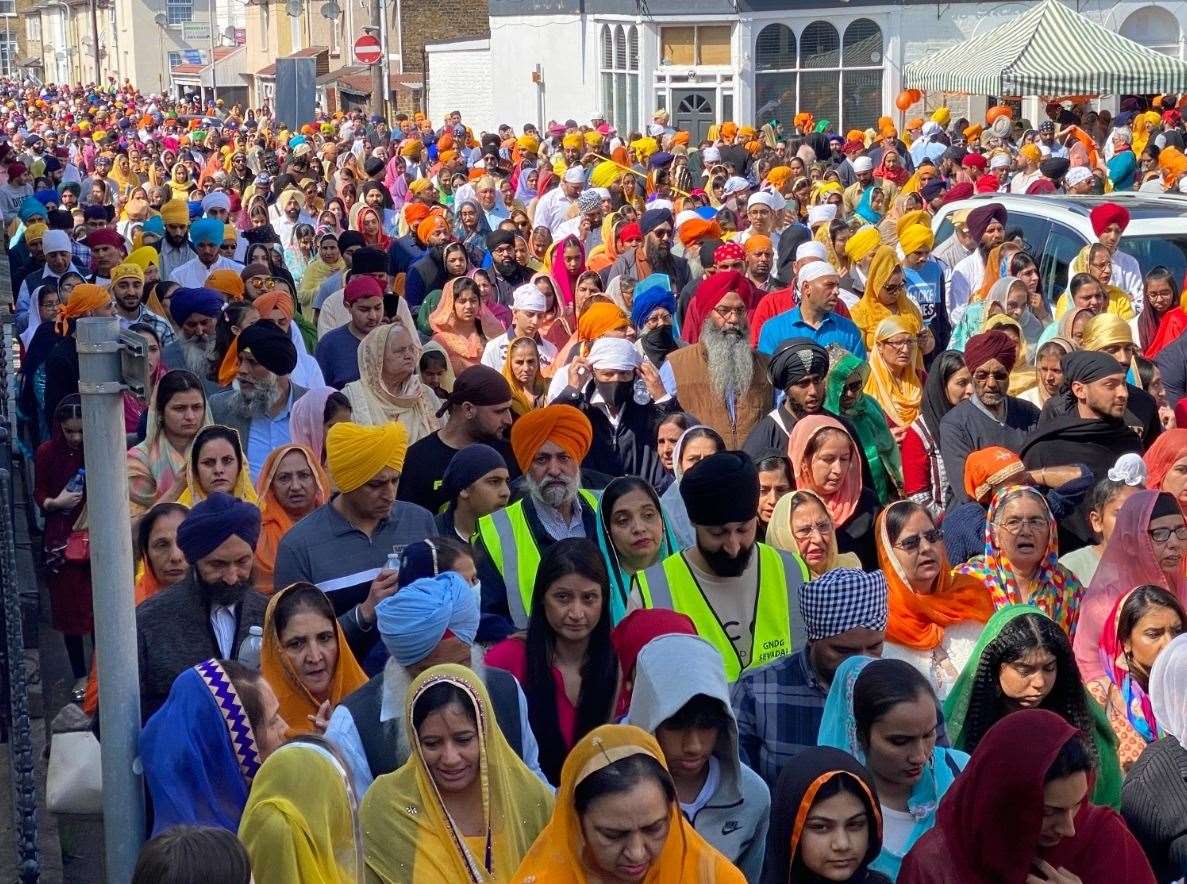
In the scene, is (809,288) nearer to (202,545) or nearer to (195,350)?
(195,350)

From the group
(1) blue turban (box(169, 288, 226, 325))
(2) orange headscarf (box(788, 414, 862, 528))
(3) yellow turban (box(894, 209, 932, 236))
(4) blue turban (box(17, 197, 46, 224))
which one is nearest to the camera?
(2) orange headscarf (box(788, 414, 862, 528))

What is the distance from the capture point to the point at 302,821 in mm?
4082

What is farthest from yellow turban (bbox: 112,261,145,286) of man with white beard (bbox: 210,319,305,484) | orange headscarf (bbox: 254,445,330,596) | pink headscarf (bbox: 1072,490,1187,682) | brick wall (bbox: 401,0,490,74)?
brick wall (bbox: 401,0,490,74)

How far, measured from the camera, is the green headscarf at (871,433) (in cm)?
845

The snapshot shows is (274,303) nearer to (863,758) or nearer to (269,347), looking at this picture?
(269,347)

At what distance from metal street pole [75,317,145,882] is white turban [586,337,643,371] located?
4.44 metres

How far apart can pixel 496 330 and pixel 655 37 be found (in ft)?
92.3

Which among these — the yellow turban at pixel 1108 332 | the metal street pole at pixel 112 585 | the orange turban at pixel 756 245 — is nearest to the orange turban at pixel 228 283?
the orange turban at pixel 756 245

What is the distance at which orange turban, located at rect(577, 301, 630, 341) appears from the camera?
10.0 meters

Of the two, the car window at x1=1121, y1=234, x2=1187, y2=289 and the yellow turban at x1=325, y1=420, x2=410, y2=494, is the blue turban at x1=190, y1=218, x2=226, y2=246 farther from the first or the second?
the yellow turban at x1=325, y1=420, x2=410, y2=494

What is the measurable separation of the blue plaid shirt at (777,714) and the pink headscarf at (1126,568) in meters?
1.29

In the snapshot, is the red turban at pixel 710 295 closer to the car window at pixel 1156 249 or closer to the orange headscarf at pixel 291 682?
the car window at pixel 1156 249

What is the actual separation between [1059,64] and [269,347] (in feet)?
53.0

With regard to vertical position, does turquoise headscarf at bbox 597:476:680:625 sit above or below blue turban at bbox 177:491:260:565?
below
